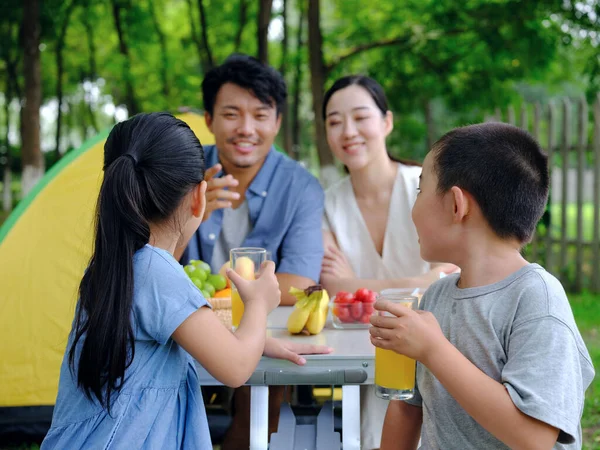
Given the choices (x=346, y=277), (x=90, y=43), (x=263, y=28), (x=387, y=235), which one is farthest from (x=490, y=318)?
(x=90, y=43)

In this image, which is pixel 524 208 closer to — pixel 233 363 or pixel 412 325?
pixel 412 325

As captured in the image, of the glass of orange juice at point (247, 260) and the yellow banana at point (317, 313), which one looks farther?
the yellow banana at point (317, 313)

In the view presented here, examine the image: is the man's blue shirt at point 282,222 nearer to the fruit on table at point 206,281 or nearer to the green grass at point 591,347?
the fruit on table at point 206,281

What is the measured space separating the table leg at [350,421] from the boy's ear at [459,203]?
810 millimetres

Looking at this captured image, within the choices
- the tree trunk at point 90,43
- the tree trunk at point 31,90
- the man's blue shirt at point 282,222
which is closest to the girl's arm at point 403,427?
the man's blue shirt at point 282,222

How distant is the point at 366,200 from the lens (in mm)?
3576

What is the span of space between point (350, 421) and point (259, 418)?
0.28 metres

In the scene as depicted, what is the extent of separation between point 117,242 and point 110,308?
0.16m

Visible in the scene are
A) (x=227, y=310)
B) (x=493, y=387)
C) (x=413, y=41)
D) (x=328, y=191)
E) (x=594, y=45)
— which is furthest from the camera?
(x=413, y=41)

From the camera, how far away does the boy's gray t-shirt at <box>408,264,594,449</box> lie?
4.70 ft

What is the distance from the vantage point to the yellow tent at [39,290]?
348 cm

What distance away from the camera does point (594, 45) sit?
759 centimetres

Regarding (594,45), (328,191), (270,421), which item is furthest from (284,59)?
(270,421)

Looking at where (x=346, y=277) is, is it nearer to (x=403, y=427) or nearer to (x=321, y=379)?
(x=321, y=379)
